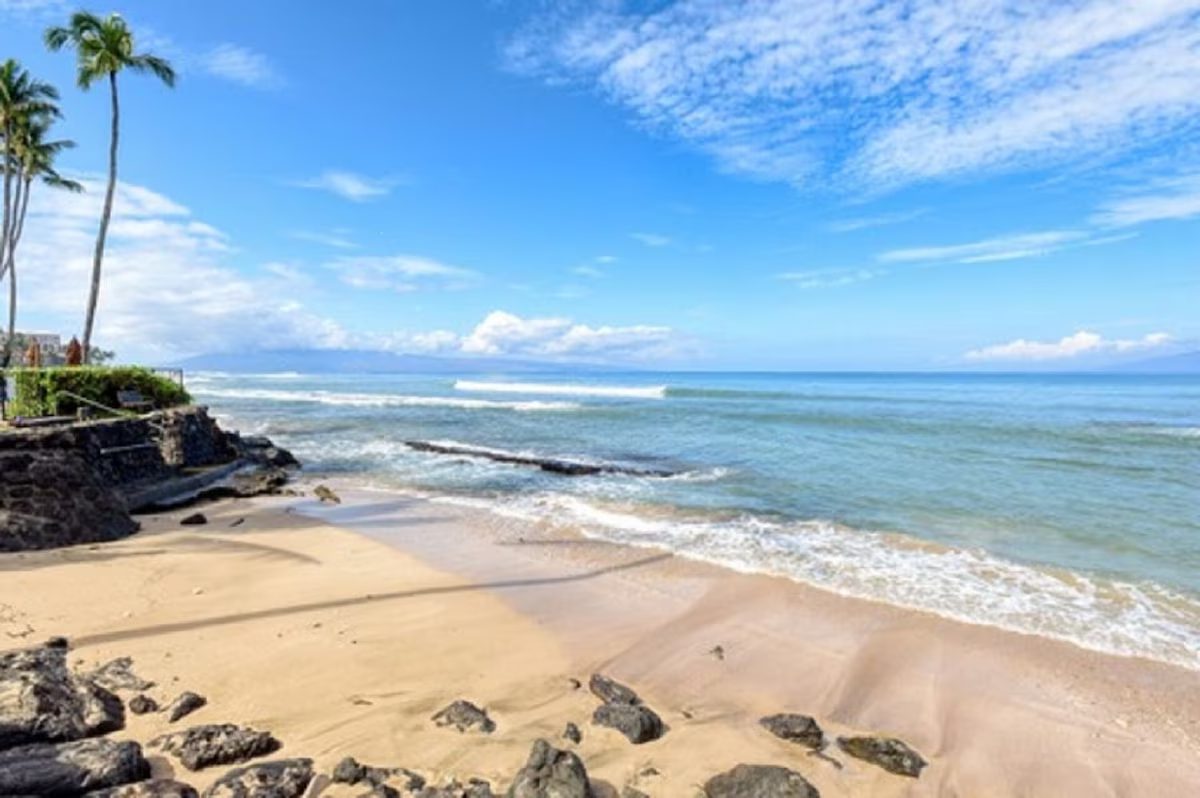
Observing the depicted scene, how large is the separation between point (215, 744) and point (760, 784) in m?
3.58

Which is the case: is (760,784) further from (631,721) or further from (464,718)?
(464,718)

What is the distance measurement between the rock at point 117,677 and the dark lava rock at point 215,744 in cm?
104

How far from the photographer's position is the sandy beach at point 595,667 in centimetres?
454

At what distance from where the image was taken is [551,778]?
3807mm

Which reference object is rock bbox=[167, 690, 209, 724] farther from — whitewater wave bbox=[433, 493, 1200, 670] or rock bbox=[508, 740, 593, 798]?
whitewater wave bbox=[433, 493, 1200, 670]

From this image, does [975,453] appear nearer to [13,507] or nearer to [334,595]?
[334,595]

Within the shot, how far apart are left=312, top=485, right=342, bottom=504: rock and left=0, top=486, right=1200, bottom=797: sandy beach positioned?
14.7 feet

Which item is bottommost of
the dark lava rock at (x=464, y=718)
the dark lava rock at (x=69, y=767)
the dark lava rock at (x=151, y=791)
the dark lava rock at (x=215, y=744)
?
the dark lava rock at (x=464, y=718)

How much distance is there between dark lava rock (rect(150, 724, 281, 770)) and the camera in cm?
412

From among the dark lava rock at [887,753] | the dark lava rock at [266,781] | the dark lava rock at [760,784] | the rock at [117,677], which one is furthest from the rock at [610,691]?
the rock at [117,677]

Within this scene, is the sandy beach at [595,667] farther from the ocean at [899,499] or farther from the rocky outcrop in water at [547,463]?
the rocky outcrop in water at [547,463]

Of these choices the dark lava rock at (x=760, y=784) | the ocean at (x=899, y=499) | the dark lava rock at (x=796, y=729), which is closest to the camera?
the dark lava rock at (x=760, y=784)

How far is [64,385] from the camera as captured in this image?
14.5 metres

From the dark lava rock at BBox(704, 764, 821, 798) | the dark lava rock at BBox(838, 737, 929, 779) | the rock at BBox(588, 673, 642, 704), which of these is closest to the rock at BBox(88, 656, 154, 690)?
the rock at BBox(588, 673, 642, 704)
